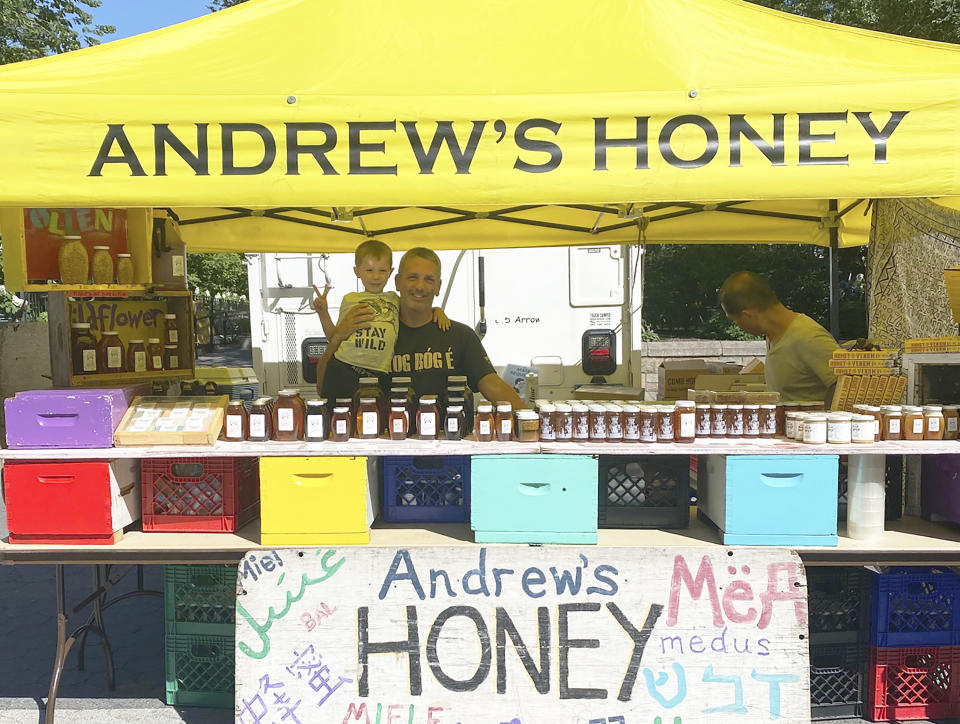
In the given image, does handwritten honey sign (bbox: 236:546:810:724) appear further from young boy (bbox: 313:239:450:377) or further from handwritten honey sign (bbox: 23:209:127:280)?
handwritten honey sign (bbox: 23:209:127:280)

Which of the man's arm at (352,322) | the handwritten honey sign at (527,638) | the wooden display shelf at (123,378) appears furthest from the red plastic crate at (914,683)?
the wooden display shelf at (123,378)

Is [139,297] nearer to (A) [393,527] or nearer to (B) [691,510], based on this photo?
(A) [393,527]

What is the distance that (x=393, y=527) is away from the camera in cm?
345

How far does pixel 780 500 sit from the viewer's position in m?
3.12

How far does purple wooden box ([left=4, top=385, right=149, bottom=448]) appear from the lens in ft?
10.5

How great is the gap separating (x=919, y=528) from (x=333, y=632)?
2554 mm

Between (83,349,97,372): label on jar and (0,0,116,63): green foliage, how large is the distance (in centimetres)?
1651

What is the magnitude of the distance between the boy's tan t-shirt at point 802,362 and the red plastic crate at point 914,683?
4.26 feet

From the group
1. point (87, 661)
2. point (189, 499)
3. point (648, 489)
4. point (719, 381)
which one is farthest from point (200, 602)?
point (719, 381)

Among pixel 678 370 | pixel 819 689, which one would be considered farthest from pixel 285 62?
pixel 678 370

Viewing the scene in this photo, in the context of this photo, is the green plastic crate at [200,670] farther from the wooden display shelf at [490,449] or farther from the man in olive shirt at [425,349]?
the man in olive shirt at [425,349]

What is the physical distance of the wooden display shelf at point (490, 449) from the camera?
3104 mm

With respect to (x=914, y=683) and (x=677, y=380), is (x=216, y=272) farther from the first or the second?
(x=914, y=683)

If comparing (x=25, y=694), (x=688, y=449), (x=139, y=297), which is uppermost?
(x=139, y=297)
